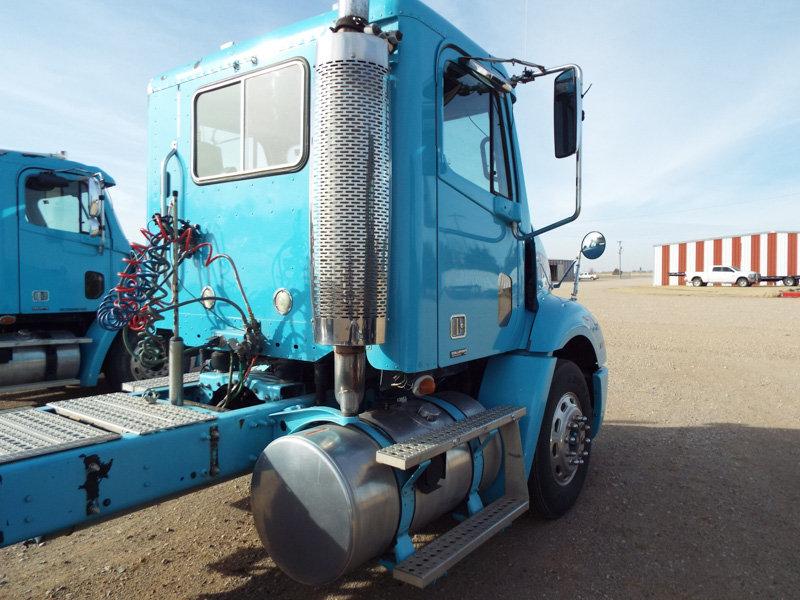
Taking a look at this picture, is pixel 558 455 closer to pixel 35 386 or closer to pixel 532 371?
pixel 532 371

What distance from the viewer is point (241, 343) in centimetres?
304

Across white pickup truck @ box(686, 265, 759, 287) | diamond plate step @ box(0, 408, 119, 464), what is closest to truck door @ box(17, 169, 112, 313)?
diamond plate step @ box(0, 408, 119, 464)

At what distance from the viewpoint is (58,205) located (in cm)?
729

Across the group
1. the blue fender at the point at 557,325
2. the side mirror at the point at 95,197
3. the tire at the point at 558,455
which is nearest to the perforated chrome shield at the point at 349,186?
the blue fender at the point at 557,325

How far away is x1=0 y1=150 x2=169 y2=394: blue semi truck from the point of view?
6.82 m

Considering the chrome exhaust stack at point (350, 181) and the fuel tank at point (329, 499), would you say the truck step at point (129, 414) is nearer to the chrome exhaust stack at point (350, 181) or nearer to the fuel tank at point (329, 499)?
the fuel tank at point (329, 499)

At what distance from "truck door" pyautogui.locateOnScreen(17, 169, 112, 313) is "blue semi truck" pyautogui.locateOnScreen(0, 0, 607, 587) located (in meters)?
4.45

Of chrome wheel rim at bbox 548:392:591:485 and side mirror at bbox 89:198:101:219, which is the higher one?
side mirror at bbox 89:198:101:219

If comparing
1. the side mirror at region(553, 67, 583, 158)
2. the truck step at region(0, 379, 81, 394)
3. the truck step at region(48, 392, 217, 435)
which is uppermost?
the side mirror at region(553, 67, 583, 158)

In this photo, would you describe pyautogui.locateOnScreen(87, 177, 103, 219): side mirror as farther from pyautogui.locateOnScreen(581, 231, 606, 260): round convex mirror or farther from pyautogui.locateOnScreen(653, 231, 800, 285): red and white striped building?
pyautogui.locateOnScreen(653, 231, 800, 285): red and white striped building

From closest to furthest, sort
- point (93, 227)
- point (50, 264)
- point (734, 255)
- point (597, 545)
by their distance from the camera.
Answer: point (597, 545)
point (50, 264)
point (93, 227)
point (734, 255)

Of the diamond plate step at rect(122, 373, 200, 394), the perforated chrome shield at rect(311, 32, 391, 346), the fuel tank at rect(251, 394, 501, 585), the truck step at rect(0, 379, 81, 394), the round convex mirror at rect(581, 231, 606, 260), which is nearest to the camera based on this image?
the fuel tank at rect(251, 394, 501, 585)

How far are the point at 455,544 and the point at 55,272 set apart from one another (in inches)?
264

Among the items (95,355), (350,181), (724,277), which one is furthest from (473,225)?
(724,277)
